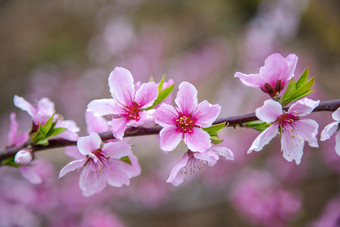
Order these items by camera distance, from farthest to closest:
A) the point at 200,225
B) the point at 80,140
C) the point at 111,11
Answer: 1. the point at 111,11
2. the point at 200,225
3. the point at 80,140

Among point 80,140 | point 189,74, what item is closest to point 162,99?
point 80,140

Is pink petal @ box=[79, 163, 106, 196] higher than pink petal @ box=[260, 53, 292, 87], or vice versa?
pink petal @ box=[260, 53, 292, 87]

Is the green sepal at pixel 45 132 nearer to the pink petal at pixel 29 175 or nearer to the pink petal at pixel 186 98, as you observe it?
the pink petal at pixel 29 175

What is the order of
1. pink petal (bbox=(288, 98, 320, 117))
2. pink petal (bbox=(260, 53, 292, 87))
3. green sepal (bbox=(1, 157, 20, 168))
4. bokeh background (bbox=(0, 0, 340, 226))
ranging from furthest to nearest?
bokeh background (bbox=(0, 0, 340, 226)) < green sepal (bbox=(1, 157, 20, 168)) < pink petal (bbox=(260, 53, 292, 87)) < pink petal (bbox=(288, 98, 320, 117))

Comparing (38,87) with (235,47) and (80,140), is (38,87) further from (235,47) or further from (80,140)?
(80,140)

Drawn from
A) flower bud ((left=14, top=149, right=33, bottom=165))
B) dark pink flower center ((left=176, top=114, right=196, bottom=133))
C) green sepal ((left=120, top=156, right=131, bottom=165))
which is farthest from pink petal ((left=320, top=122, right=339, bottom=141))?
flower bud ((left=14, top=149, right=33, bottom=165))

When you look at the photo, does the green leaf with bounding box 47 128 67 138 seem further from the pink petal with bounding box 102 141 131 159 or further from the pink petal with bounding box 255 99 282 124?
the pink petal with bounding box 255 99 282 124

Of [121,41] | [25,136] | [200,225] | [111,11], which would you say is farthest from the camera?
[111,11]

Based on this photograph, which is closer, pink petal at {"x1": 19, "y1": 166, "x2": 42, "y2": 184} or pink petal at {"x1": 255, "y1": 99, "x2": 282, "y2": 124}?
pink petal at {"x1": 255, "y1": 99, "x2": 282, "y2": 124}
